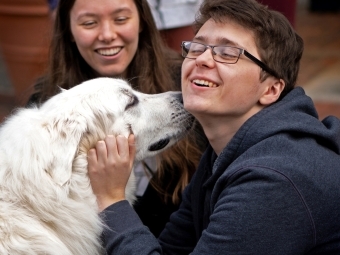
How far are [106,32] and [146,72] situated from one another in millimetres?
323

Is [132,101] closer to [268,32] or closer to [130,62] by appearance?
[130,62]

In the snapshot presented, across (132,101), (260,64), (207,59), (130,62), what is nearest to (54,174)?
(132,101)

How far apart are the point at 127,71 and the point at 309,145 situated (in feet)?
5.14

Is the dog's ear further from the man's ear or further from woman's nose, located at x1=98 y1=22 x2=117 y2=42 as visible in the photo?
woman's nose, located at x1=98 y1=22 x2=117 y2=42

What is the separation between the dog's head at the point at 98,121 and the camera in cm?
242

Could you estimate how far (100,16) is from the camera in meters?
3.24

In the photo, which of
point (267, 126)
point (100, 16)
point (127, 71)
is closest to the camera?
point (267, 126)

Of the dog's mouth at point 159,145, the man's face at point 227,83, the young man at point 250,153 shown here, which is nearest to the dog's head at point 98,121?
the dog's mouth at point 159,145

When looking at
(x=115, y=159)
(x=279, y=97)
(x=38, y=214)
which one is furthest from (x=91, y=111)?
(x=279, y=97)

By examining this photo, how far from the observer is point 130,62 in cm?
346

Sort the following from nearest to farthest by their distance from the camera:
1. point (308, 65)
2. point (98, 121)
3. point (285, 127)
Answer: point (285, 127) < point (98, 121) < point (308, 65)

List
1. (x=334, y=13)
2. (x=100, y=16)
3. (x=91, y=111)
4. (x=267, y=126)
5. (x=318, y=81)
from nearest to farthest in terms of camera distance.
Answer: (x=267, y=126)
(x=91, y=111)
(x=100, y=16)
(x=318, y=81)
(x=334, y=13)

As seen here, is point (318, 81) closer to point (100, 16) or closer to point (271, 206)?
point (100, 16)

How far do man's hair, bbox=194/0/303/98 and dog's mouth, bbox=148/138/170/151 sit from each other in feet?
2.22
